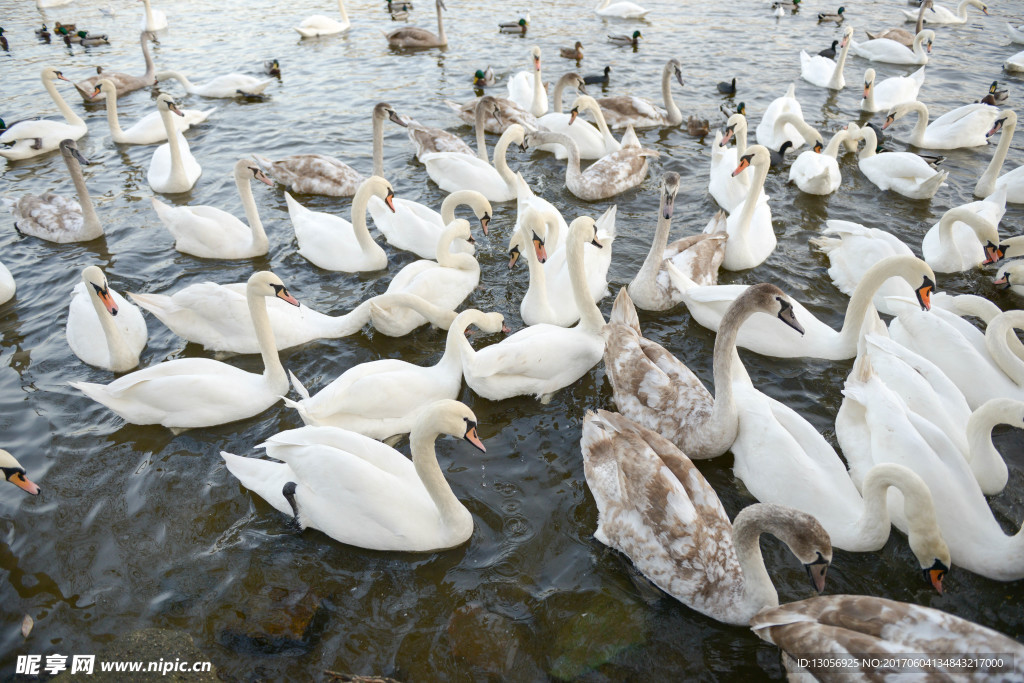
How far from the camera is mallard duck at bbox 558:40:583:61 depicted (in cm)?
1767

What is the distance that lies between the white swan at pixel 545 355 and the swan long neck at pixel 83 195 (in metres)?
6.93

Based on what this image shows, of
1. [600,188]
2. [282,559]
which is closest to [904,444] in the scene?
[282,559]

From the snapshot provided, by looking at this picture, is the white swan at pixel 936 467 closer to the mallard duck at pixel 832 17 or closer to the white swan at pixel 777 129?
the white swan at pixel 777 129

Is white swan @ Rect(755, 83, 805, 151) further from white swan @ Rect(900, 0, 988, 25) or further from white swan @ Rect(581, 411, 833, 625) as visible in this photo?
white swan @ Rect(900, 0, 988, 25)

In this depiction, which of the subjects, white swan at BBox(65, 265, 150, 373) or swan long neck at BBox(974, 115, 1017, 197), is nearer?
white swan at BBox(65, 265, 150, 373)

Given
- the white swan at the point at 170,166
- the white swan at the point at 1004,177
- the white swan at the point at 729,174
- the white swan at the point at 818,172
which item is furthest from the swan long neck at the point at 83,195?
the white swan at the point at 1004,177

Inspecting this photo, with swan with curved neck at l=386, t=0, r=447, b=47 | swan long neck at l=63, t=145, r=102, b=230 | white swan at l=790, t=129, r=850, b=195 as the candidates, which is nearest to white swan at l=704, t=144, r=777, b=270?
white swan at l=790, t=129, r=850, b=195

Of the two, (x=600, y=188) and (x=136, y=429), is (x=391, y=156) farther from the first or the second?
(x=136, y=429)

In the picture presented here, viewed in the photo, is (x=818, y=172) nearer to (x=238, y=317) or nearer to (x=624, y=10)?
(x=238, y=317)

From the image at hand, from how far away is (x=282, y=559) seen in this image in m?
5.26

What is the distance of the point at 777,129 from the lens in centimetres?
1229

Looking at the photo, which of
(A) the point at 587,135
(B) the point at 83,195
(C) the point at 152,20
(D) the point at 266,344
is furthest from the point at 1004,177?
(C) the point at 152,20

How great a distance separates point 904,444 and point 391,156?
1049 centimetres

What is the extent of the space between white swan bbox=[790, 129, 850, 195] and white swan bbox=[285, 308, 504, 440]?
690 cm
